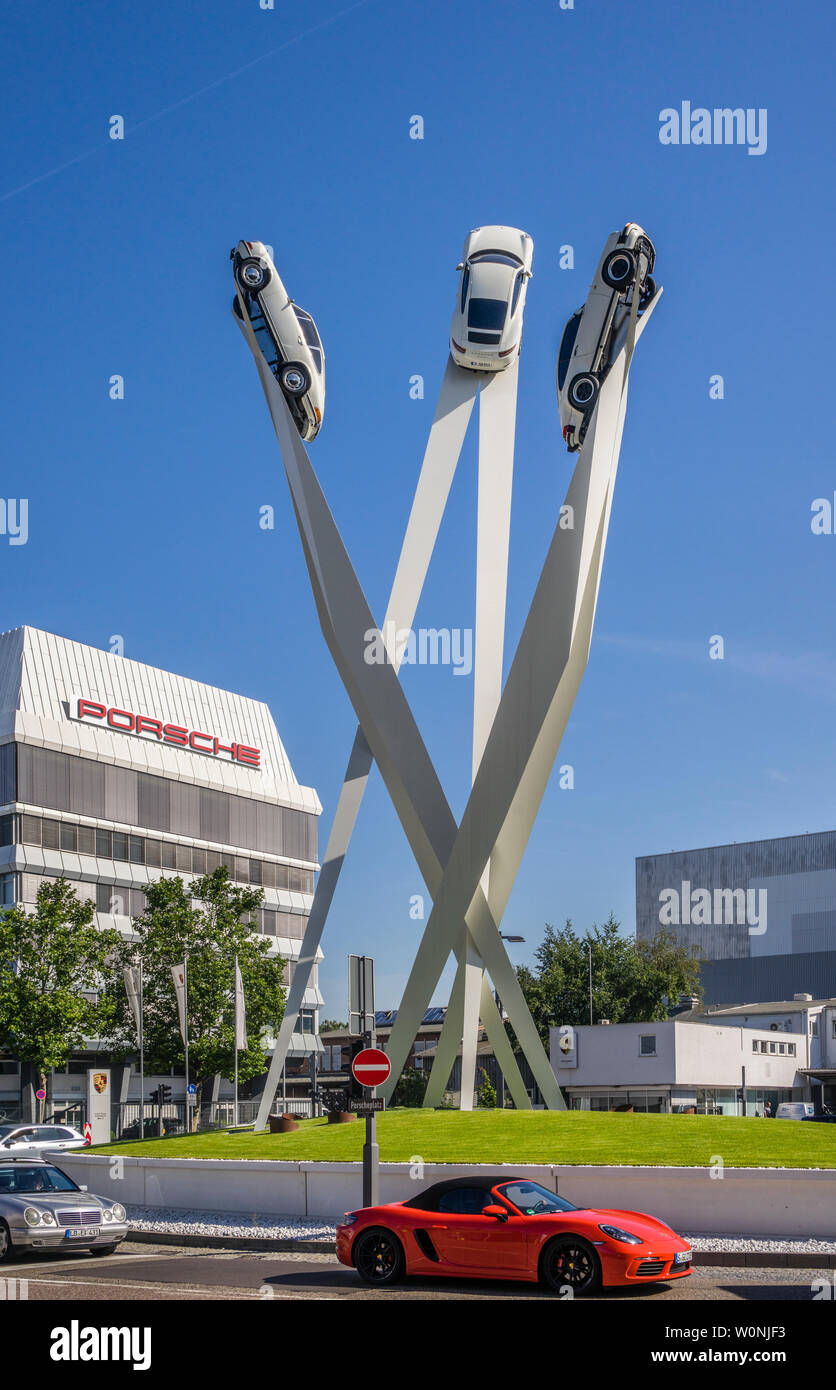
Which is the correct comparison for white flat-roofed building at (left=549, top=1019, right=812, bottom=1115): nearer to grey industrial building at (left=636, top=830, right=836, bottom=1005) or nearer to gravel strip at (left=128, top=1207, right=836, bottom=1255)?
gravel strip at (left=128, top=1207, right=836, bottom=1255)

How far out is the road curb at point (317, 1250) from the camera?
15.3m

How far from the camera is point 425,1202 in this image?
46.4 feet

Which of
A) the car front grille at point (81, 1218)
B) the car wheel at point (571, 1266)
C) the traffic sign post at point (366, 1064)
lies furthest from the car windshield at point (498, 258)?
the car wheel at point (571, 1266)

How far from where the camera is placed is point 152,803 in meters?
68.0

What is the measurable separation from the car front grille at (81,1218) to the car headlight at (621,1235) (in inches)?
282

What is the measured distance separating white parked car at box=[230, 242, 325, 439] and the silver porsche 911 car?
16218mm

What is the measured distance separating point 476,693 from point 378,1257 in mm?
15082

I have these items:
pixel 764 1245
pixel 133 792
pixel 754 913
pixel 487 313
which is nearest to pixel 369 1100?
pixel 764 1245

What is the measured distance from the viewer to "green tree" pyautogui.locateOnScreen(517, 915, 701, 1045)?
68.2 metres

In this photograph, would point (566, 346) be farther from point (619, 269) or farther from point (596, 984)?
point (596, 984)

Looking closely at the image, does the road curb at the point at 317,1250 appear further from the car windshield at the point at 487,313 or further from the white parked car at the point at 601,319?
the car windshield at the point at 487,313

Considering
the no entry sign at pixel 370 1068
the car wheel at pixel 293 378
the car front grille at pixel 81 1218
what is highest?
the car wheel at pixel 293 378

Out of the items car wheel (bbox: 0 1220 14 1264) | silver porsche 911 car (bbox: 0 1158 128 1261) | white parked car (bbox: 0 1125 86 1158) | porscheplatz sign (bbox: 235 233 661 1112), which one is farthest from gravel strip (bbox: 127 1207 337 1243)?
white parked car (bbox: 0 1125 86 1158)
